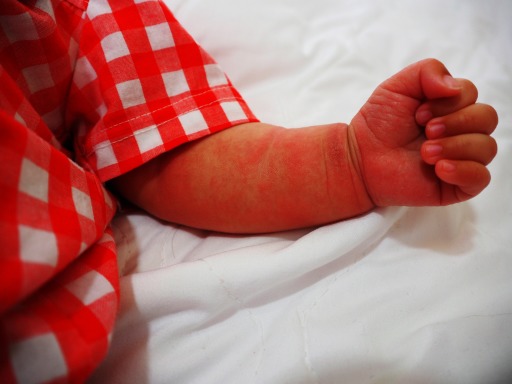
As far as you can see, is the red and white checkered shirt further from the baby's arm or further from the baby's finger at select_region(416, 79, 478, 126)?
the baby's finger at select_region(416, 79, 478, 126)

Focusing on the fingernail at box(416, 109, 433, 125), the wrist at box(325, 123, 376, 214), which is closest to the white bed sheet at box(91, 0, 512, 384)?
the wrist at box(325, 123, 376, 214)

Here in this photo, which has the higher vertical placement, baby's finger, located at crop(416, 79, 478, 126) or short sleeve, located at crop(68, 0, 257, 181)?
baby's finger, located at crop(416, 79, 478, 126)

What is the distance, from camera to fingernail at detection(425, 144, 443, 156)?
0.39 m

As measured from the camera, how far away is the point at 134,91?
47cm

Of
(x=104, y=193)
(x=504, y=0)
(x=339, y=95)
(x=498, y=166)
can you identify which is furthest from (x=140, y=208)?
(x=504, y=0)

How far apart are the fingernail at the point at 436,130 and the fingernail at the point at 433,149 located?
1 centimetres

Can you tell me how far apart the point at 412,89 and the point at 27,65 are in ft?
1.46

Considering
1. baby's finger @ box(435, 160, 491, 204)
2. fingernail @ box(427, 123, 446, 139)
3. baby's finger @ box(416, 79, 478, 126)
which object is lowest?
baby's finger @ box(435, 160, 491, 204)

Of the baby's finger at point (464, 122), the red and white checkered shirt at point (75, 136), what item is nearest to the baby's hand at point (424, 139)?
the baby's finger at point (464, 122)

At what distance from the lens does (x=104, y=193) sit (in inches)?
18.0

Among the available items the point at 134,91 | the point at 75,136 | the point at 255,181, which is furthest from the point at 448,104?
the point at 75,136

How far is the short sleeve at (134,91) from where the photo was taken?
47 centimetres

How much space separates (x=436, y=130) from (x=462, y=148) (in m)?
0.03

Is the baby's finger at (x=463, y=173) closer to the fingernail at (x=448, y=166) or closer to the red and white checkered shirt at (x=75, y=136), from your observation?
the fingernail at (x=448, y=166)
